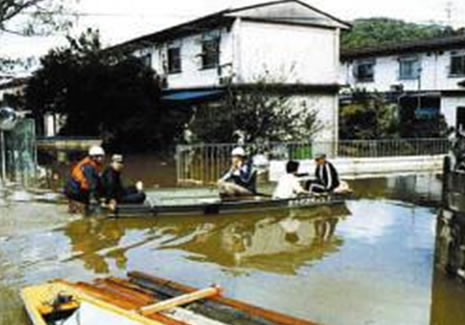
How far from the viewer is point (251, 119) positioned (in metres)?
21.5

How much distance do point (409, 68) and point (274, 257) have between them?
25424mm

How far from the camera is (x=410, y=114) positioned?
3125 centimetres

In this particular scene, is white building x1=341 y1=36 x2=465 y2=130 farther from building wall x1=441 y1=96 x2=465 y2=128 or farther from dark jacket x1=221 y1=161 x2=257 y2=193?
dark jacket x1=221 y1=161 x2=257 y2=193

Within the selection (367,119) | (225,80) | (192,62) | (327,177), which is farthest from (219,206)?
(367,119)

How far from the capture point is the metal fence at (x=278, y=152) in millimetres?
19047

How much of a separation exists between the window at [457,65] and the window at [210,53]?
13123 mm

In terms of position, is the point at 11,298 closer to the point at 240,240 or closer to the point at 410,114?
the point at 240,240

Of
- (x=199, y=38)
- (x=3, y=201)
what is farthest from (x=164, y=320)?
(x=199, y=38)

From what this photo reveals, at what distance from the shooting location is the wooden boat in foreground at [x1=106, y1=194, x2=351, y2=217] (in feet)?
41.5

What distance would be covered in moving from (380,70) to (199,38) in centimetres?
1311

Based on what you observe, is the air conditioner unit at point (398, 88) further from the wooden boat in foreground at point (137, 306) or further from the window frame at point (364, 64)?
the wooden boat in foreground at point (137, 306)

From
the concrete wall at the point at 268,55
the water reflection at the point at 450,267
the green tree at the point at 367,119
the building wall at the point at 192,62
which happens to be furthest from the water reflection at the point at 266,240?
the green tree at the point at 367,119

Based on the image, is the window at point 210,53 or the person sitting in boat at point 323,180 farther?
the window at point 210,53

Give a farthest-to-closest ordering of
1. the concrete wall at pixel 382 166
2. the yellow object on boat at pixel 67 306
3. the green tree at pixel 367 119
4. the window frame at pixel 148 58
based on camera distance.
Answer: the window frame at pixel 148 58 → the green tree at pixel 367 119 → the concrete wall at pixel 382 166 → the yellow object on boat at pixel 67 306
